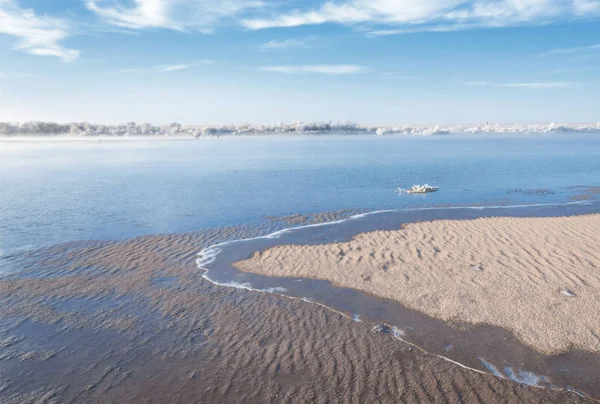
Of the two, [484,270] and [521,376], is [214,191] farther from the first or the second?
[521,376]

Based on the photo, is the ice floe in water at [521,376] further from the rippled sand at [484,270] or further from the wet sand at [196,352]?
the rippled sand at [484,270]

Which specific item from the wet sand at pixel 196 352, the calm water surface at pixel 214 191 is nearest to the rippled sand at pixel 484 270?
the wet sand at pixel 196 352

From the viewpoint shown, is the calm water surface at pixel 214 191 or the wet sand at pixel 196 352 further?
the calm water surface at pixel 214 191

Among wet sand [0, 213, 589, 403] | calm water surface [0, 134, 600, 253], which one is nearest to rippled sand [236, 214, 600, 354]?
wet sand [0, 213, 589, 403]

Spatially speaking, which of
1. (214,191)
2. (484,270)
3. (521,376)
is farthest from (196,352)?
(214,191)

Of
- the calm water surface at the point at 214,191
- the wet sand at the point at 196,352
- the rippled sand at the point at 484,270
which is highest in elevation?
the rippled sand at the point at 484,270

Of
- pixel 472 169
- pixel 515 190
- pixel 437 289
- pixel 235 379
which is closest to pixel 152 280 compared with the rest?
pixel 235 379

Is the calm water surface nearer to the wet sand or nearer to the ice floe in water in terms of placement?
the wet sand
